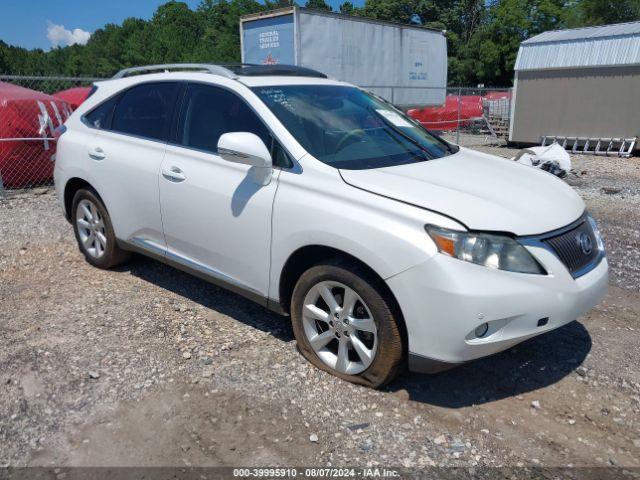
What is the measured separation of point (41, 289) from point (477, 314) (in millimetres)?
3911

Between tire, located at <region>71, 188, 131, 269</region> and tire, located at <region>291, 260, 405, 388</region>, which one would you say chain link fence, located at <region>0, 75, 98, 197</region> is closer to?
tire, located at <region>71, 188, 131, 269</region>

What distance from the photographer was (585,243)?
316cm

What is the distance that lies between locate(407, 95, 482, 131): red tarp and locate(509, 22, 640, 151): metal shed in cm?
219

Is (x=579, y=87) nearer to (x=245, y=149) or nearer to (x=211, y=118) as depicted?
(x=211, y=118)

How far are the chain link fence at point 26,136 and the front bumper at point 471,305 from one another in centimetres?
780

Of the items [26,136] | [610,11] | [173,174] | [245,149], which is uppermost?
[610,11]

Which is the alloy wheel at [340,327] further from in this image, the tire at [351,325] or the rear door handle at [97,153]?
the rear door handle at [97,153]

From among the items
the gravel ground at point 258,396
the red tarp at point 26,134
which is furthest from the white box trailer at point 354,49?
the gravel ground at point 258,396

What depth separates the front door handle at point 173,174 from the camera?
154 inches

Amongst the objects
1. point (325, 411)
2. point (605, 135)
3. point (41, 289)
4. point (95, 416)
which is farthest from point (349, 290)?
point (605, 135)

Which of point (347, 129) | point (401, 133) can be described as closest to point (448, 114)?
point (401, 133)

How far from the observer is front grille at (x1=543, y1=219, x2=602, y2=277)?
9.66 ft

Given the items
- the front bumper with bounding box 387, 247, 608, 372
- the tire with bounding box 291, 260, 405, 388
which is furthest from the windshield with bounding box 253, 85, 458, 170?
the front bumper with bounding box 387, 247, 608, 372

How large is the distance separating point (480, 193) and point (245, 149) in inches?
54.8
